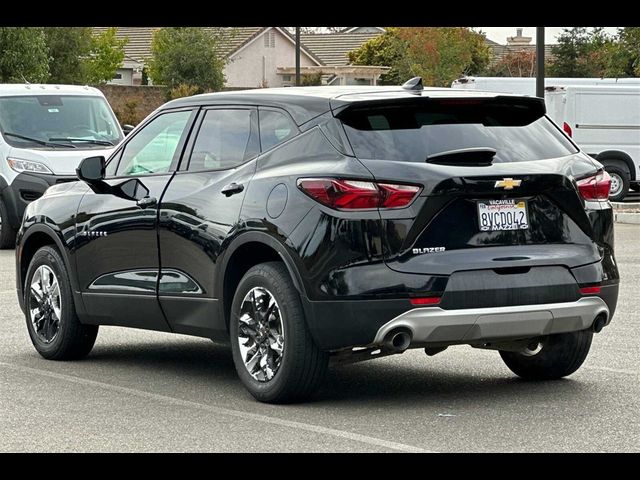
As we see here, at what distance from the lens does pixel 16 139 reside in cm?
1958

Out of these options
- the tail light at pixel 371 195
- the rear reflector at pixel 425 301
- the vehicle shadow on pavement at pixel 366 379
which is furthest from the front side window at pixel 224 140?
the rear reflector at pixel 425 301

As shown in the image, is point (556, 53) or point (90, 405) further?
point (556, 53)

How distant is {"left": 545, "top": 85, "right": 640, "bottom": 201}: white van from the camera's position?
29.7 metres

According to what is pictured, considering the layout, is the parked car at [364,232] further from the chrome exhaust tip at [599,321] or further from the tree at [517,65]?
the tree at [517,65]

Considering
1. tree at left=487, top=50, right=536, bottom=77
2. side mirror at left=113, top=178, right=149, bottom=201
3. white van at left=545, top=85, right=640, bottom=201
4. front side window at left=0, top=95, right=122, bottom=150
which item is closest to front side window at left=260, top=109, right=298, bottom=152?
side mirror at left=113, top=178, right=149, bottom=201

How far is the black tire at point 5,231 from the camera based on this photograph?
19.5 metres

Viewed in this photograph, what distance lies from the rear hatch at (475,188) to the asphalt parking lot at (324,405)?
2.46ft

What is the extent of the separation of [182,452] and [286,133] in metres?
2.20

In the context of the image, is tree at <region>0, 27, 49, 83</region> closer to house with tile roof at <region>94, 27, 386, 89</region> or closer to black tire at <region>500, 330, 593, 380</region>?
house with tile roof at <region>94, 27, 386, 89</region>

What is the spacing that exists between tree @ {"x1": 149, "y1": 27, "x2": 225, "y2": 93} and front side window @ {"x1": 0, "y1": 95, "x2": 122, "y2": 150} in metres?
51.9

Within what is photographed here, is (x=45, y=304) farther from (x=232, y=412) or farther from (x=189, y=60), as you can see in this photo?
(x=189, y=60)

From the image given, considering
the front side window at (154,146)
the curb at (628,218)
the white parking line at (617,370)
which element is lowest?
the curb at (628,218)

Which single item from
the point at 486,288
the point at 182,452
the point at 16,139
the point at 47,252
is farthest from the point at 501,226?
the point at 16,139
